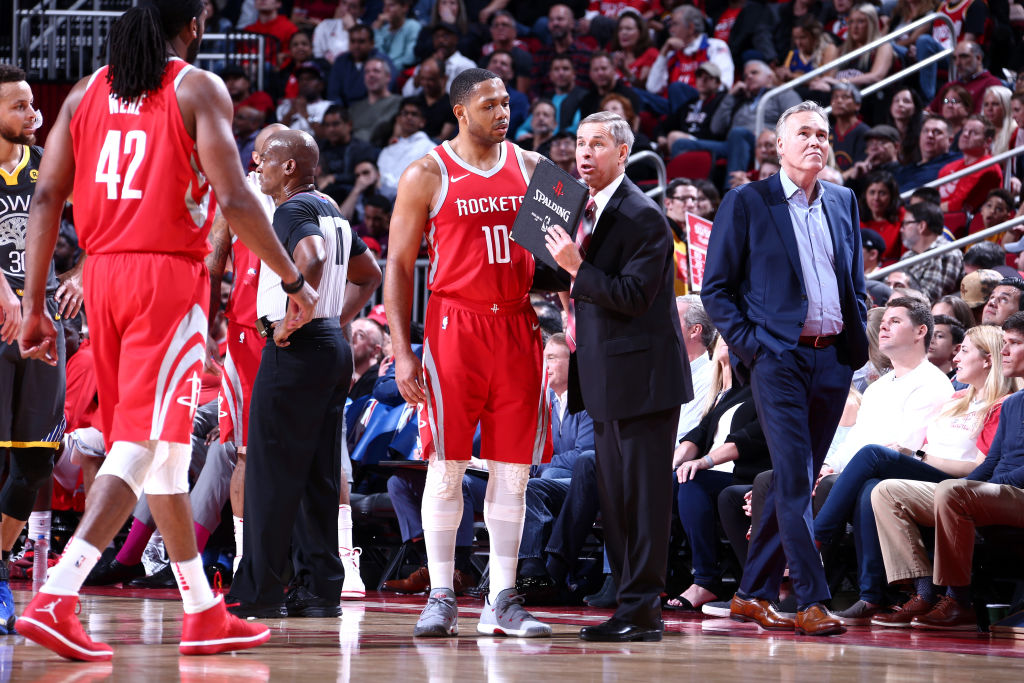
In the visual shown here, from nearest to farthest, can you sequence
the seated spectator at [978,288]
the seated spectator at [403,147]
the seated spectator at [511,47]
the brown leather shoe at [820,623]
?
the brown leather shoe at [820,623]
the seated spectator at [978,288]
the seated spectator at [403,147]
the seated spectator at [511,47]

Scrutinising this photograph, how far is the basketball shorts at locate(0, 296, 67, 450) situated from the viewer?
4582mm

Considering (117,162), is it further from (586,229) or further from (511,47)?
(511,47)

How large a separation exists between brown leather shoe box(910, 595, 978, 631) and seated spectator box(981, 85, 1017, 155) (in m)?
5.53

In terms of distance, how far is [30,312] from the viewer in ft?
12.7

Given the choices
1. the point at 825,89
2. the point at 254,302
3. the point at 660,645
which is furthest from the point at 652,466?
the point at 825,89

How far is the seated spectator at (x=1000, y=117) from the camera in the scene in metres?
9.91

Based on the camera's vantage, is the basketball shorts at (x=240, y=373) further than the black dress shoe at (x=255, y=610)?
Yes

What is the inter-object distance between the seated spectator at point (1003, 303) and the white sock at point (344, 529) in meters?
3.54

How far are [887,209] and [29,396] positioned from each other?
6716 millimetres

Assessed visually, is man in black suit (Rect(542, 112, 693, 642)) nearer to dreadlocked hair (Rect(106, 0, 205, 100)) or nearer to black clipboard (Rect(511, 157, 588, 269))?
black clipboard (Rect(511, 157, 588, 269))

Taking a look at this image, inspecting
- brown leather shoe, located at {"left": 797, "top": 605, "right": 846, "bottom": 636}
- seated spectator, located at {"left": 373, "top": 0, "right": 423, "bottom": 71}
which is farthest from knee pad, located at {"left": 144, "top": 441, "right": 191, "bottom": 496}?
seated spectator, located at {"left": 373, "top": 0, "right": 423, "bottom": 71}

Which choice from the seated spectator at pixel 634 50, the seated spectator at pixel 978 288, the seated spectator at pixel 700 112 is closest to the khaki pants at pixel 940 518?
the seated spectator at pixel 978 288

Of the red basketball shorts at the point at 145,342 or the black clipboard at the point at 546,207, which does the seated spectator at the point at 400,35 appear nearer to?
the black clipboard at the point at 546,207

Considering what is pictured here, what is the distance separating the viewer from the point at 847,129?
10.9 metres
